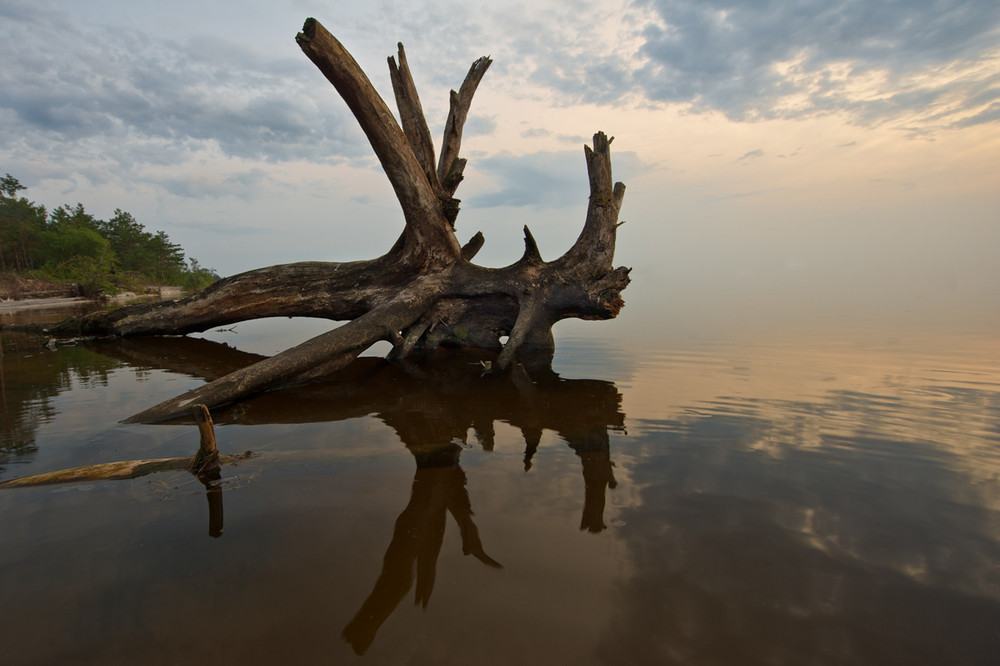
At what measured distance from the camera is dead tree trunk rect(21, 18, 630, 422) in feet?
27.0

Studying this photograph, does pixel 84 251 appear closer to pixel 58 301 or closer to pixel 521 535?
pixel 58 301

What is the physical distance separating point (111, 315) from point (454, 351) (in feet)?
25.3

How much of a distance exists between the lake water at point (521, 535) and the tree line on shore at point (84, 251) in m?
30.6

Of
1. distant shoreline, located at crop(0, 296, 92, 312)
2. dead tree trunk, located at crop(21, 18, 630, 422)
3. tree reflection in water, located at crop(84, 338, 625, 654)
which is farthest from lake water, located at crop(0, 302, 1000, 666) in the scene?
distant shoreline, located at crop(0, 296, 92, 312)

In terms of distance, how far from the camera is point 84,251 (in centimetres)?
4112

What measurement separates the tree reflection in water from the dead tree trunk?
0.76 m

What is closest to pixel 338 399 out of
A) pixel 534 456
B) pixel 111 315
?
pixel 534 456

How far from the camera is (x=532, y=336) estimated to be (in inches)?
356

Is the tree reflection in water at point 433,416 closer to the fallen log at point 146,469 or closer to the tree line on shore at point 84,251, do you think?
the fallen log at point 146,469

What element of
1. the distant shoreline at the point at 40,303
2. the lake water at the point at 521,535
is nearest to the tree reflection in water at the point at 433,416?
the lake water at the point at 521,535

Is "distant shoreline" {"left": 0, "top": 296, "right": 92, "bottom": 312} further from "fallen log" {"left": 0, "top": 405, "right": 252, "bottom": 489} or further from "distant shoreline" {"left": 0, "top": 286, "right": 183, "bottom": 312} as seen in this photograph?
"fallen log" {"left": 0, "top": 405, "right": 252, "bottom": 489}

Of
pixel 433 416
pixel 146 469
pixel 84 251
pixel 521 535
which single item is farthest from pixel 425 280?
pixel 84 251

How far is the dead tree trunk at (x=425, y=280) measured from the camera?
324 inches

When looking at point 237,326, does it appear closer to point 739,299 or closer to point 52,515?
point 52,515
